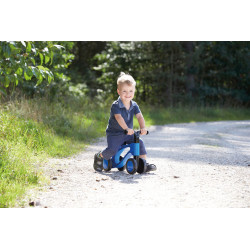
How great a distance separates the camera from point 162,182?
535cm

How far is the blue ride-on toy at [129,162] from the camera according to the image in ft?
19.1

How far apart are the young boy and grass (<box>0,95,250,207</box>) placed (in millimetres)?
1110

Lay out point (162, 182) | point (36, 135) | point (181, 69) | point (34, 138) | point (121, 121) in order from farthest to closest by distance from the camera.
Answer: point (181, 69)
point (36, 135)
point (34, 138)
point (121, 121)
point (162, 182)

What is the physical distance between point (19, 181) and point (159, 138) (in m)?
5.71

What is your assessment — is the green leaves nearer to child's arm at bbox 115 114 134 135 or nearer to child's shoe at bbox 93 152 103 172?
child's arm at bbox 115 114 134 135

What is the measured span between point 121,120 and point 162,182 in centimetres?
112

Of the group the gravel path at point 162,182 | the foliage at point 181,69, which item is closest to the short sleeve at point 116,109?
the gravel path at point 162,182

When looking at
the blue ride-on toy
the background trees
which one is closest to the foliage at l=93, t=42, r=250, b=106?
the background trees

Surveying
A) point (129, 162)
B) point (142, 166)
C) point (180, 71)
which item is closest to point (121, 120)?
point (129, 162)

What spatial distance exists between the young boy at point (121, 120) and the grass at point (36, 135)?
1110 mm

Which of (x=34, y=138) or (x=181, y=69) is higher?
(x=181, y=69)

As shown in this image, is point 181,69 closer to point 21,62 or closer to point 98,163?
point 98,163

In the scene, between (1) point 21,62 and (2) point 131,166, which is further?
(2) point 131,166

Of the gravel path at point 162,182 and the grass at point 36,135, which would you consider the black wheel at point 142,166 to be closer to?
the gravel path at point 162,182
